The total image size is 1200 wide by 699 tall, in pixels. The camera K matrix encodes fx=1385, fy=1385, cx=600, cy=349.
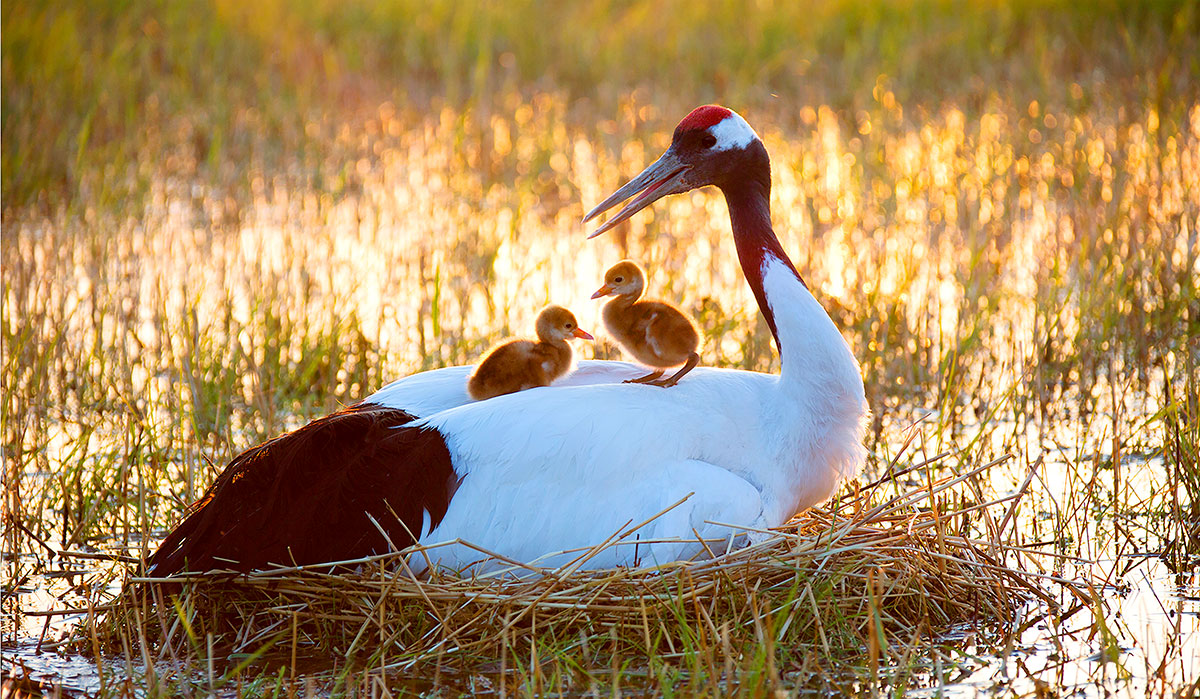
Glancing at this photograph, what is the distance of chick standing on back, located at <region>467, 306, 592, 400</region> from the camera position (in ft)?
13.8

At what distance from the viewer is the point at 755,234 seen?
13.6ft

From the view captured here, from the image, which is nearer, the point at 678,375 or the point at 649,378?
the point at 678,375

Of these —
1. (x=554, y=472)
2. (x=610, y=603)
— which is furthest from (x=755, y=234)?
(x=610, y=603)

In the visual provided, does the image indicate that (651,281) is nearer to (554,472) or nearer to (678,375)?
(678,375)

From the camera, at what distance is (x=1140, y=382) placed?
5.63 m

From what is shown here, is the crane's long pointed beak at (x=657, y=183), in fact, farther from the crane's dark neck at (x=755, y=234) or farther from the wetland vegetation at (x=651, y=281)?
the wetland vegetation at (x=651, y=281)

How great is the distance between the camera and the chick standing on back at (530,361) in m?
4.20

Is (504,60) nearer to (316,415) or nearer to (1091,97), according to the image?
(1091,97)

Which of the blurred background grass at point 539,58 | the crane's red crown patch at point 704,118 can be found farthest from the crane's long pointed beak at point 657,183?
the blurred background grass at point 539,58

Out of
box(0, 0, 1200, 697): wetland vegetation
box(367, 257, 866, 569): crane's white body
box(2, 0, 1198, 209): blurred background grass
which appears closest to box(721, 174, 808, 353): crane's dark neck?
box(367, 257, 866, 569): crane's white body

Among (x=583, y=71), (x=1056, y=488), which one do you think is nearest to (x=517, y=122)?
(x=583, y=71)

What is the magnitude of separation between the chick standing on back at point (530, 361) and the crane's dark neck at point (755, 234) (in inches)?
22.3

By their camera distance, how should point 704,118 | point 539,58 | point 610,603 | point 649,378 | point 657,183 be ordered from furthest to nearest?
1. point 539,58
2. point 657,183
3. point 704,118
4. point 649,378
5. point 610,603

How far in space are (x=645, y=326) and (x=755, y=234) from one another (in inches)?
17.7
